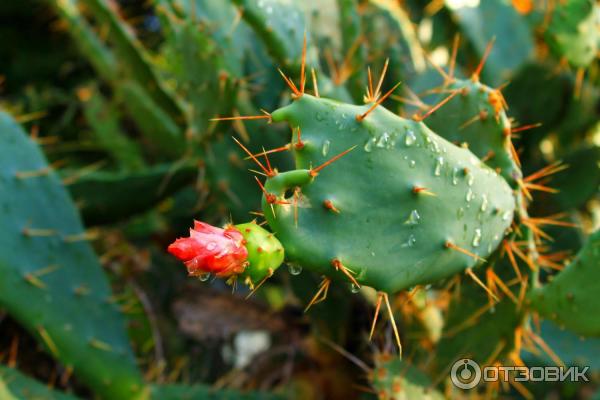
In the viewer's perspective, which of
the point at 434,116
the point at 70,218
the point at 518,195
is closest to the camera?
the point at 518,195

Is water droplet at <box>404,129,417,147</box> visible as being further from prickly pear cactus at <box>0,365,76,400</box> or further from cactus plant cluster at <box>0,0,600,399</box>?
prickly pear cactus at <box>0,365,76,400</box>

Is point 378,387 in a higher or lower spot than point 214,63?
lower

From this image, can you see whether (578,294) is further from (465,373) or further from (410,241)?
(410,241)

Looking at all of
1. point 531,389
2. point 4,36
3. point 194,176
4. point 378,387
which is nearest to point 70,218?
point 194,176

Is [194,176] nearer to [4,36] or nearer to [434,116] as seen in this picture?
[434,116]

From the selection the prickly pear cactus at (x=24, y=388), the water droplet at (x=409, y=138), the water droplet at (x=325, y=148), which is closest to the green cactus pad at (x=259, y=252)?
the water droplet at (x=325, y=148)

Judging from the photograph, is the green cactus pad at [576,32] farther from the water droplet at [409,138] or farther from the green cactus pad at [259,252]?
the green cactus pad at [259,252]
